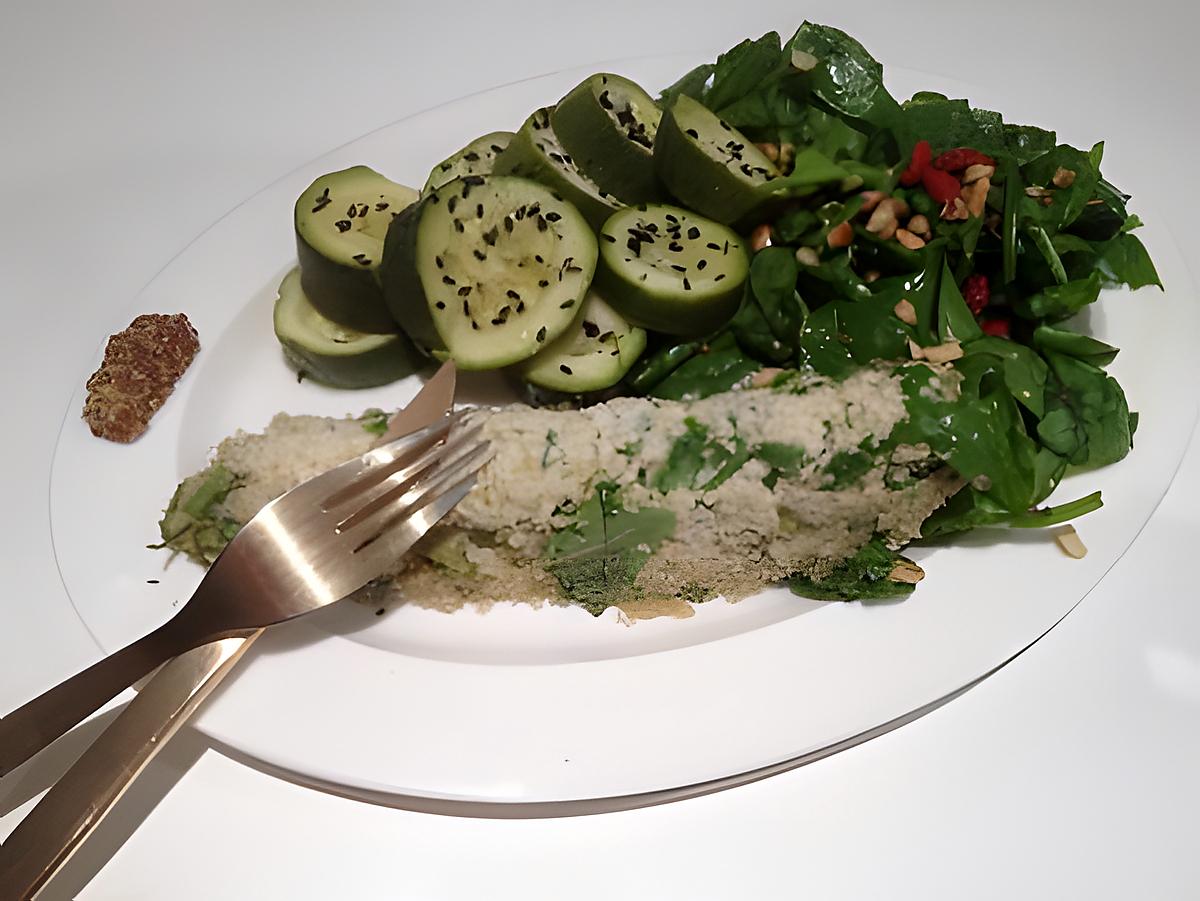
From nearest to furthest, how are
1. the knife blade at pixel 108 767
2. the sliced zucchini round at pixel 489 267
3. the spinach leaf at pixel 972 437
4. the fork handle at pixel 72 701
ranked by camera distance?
the knife blade at pixel 108 767 < the fork handle at pixel 72 701 < the spinach leaf at pixel 972 437 < the sliced zucchini round at pixel 489 267

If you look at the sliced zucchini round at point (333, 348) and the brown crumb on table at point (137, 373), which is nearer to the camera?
the brown crumb on table at point (137, 373)

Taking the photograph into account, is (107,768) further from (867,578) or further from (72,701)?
(867,578)

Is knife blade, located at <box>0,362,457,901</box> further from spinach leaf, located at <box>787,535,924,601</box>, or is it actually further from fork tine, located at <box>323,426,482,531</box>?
spinach leaf, located at <box>787,535,924,601</box>

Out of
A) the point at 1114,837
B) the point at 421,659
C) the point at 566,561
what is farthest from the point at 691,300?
the point at 1114,837

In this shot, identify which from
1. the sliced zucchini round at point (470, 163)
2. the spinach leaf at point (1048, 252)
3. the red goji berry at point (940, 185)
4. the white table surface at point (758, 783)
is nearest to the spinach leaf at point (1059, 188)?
the spinach leaf at point (1048, 252)

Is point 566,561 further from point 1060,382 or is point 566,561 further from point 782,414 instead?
point 1060,382

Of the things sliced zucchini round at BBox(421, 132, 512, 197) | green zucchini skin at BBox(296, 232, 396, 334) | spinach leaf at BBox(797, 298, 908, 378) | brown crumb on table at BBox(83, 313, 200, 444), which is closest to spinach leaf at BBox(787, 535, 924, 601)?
spinach leaf at BBox(797, 298, 908, 378)

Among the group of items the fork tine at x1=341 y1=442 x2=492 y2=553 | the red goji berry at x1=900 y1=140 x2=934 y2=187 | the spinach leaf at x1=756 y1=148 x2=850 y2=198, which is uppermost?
the spinach leaf at x1=756 y1=148 x2=850 y2=198

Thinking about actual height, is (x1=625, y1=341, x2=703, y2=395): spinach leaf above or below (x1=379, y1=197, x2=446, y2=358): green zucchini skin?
below

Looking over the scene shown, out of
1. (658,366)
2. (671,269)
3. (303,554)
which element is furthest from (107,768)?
(671,269)

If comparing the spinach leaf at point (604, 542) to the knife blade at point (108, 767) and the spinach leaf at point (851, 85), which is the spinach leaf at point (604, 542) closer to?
the knife blade at point (108, 767)
